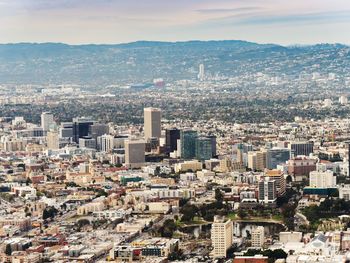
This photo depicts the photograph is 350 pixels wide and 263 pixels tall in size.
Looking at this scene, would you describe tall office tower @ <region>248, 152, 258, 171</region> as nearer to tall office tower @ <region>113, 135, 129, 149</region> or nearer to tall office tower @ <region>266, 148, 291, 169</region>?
tall office tower @ <region>266, 148, 291, 169</region>

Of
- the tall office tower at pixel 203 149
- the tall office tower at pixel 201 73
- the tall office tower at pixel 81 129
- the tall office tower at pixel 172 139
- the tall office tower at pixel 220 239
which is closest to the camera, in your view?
the tall office tower at pixel 220 239

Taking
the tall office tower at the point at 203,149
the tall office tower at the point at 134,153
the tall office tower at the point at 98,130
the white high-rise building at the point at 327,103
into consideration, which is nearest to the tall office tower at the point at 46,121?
the tall office tower at the point at 98,130

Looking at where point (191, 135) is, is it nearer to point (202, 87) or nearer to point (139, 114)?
point (139, 114)

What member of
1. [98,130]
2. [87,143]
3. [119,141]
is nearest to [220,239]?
[119,141]

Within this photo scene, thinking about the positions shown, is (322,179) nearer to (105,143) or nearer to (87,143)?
(105,143)

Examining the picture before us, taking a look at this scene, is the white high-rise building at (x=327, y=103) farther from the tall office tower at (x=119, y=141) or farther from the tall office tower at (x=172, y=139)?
the tall office tower at (x=172, y=139)

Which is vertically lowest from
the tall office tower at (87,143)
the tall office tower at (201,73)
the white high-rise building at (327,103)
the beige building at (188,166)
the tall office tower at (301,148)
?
the beige building at (188,166)

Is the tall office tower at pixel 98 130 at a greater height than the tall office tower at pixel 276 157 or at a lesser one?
greater
